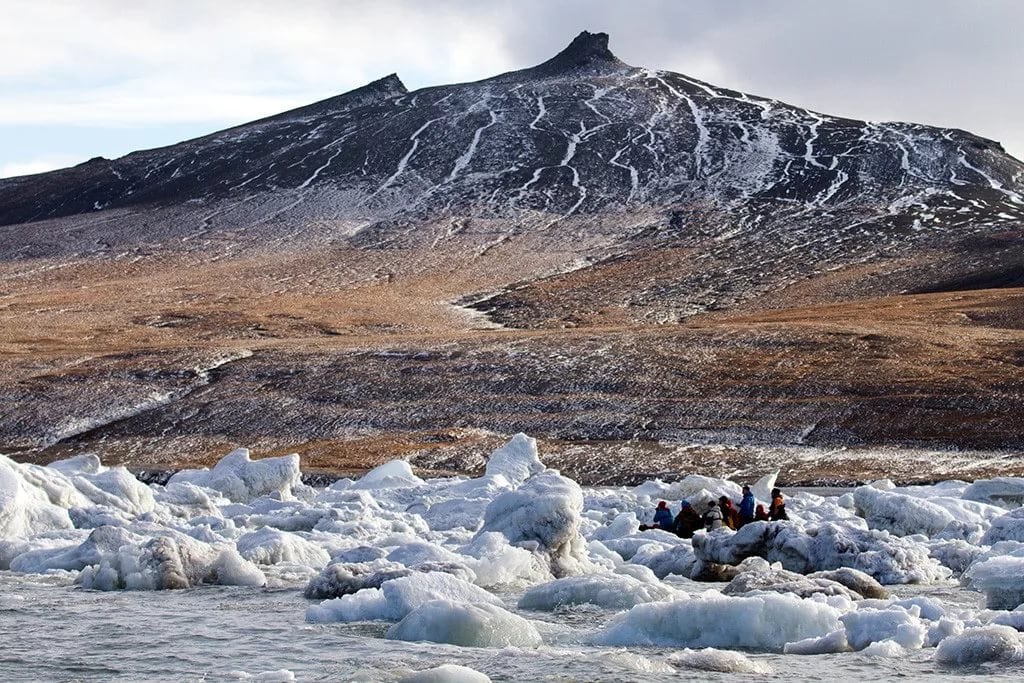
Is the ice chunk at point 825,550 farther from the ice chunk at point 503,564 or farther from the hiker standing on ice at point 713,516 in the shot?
the hiker standing on ice at point 713,516

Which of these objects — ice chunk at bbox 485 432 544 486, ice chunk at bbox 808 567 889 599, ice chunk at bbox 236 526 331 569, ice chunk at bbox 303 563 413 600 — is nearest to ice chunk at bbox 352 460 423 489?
ice chunk at bbox 485 432 544 486

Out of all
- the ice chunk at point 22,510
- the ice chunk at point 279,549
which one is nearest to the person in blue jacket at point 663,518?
the ice chunk at point 279,549

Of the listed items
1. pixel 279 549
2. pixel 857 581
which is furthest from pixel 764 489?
pixel 857 581

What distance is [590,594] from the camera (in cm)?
2527

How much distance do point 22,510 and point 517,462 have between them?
684 inches

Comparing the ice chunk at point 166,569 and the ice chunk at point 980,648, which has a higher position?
the ice chunk at point 980,648

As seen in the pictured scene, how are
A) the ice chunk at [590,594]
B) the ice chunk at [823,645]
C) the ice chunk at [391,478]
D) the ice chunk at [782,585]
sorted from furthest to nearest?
the ice chunk at [391,478]
the ice chunk at [590,594]
the ice chunk at [782,585]
the ice chunk at [823,645]

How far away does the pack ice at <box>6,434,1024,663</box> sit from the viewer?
71.9 feet

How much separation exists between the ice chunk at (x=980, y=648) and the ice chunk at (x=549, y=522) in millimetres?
9305

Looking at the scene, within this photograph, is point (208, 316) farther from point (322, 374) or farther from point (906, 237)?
point (906, 237)

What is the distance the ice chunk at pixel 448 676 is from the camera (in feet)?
58.9

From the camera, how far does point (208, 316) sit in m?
104

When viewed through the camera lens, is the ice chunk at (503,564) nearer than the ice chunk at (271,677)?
No

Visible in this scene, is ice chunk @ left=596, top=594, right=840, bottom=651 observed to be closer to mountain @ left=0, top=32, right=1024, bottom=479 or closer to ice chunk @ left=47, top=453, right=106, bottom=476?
ice chunk @ left=47, top=453, right=106, bottom=476
